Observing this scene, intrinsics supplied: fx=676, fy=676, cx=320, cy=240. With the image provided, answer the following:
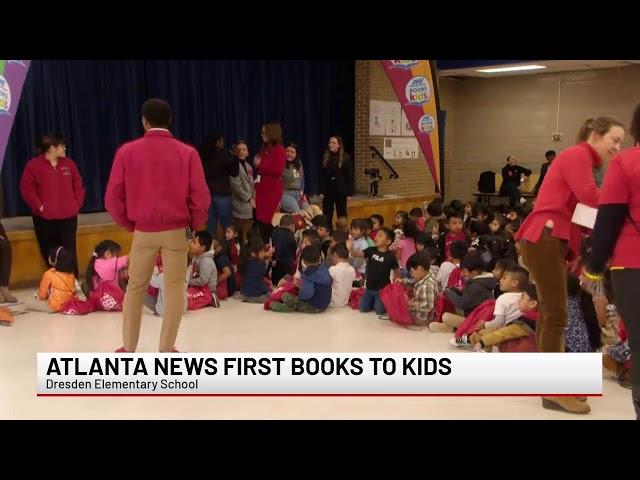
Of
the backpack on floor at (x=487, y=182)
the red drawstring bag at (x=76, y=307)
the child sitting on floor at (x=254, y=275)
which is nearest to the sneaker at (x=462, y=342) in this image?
the child sitting on floor at (x=254, y=275)

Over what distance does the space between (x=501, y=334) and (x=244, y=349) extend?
1.51 meters

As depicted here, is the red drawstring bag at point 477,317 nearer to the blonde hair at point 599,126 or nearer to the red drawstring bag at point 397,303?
the red drawstring bag at point 397,303

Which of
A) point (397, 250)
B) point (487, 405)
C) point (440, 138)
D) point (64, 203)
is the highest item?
point (440, 138)

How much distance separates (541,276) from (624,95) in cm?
970

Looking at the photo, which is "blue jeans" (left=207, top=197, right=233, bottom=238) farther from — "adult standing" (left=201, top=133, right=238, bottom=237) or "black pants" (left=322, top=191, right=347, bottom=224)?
"black pants" (left=322, top=191, right=347, bottom=224)

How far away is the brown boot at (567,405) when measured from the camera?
307 cm

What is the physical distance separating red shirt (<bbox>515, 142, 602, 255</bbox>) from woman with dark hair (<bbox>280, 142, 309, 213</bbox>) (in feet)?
14.5

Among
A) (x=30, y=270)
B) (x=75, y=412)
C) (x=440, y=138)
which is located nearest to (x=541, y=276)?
(x=75, y=412)

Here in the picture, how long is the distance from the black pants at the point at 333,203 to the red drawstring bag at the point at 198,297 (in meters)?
2.85

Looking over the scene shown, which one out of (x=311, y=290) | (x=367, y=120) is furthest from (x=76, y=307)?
(x=367, y=120)

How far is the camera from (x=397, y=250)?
5.89 m

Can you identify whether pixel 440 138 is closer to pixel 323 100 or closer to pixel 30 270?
pixel 323 100

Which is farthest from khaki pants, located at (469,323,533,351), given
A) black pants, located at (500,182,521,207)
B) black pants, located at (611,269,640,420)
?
black pants, located at (500,182,521,207)

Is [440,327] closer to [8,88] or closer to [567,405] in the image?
[567,405]
